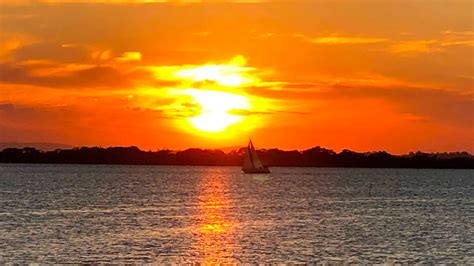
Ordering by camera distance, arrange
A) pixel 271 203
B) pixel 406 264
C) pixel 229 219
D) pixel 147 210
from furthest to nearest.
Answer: pixel 271 203
pixel 147 210
pixel 229 219
pixel 406 264

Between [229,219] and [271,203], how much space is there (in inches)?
1371

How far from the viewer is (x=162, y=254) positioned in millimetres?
64188

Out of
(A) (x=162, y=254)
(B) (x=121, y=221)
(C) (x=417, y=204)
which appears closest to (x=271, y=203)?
(C) (x=417, y=204)

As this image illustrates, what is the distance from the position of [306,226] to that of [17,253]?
3456cm

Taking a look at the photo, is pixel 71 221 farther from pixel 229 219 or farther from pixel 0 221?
pixel 229 219

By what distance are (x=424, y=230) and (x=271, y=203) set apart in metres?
46.1

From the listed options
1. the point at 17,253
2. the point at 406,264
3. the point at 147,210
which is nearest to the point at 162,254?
the point at 17,253

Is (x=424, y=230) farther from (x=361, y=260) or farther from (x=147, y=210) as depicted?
(x=147, y=210)

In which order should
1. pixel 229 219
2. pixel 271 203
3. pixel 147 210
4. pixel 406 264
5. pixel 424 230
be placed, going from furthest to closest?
pixel 271 203, pixel 147 210, pixel 229 219, pixel 424 230, pixel 406 264

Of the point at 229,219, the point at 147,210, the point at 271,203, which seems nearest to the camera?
the point at 229,219

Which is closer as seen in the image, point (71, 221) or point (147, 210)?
point (71, 221)

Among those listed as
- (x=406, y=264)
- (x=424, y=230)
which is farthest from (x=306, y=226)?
(x=406, y=264)

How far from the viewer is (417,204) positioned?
141 m

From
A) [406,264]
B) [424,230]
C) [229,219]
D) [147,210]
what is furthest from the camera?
[147,210]
